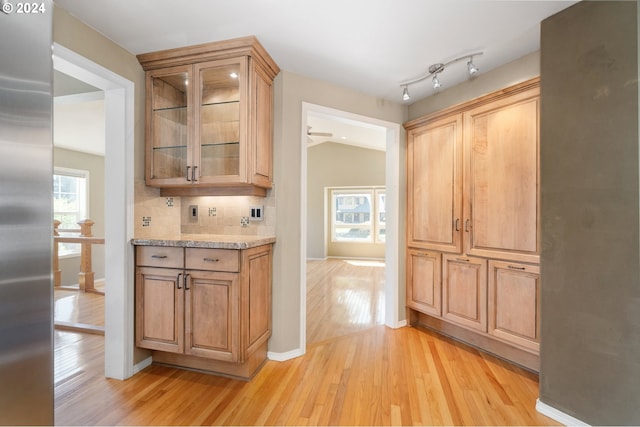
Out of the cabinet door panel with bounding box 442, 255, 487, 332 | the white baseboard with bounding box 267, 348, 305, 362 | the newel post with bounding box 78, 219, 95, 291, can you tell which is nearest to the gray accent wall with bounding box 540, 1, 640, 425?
the cabinet door panel with bounding box 442, 255, 487, 332

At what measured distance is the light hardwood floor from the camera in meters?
1.71

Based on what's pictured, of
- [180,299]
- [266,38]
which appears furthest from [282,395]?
[266,38]

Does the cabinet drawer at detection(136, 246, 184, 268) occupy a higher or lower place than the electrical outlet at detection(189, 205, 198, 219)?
lower

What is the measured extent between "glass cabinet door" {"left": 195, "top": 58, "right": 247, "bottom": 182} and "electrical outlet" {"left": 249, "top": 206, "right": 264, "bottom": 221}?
1.35 feet

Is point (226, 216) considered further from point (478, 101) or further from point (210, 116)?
point (478, 101)

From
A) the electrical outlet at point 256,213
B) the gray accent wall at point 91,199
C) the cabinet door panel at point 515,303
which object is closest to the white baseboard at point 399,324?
the cabinet door panel at point 515,303

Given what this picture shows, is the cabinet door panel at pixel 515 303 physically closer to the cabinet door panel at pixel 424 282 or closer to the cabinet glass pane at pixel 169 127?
the cabinet door panel at pixel 424 282

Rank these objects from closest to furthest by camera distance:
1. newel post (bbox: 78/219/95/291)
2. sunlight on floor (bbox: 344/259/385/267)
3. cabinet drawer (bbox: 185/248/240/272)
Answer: cabinet drawer (bbox: 185/248/240/272)
newel post (bbox: 78/219/95/291)
sunlight on floor (bbox: 344/259/385/267)

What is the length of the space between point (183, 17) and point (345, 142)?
6168 mm

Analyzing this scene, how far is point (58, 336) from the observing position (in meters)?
2.89

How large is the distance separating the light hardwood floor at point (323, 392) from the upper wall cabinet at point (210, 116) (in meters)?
1.42

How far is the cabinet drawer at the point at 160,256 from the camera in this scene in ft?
6.75

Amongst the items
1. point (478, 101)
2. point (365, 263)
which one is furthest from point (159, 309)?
point (365, 263)

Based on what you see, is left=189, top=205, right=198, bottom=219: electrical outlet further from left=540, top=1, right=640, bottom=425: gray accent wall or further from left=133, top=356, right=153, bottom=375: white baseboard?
left=540, top=1, right=640, bottom=425: gray accent wall
